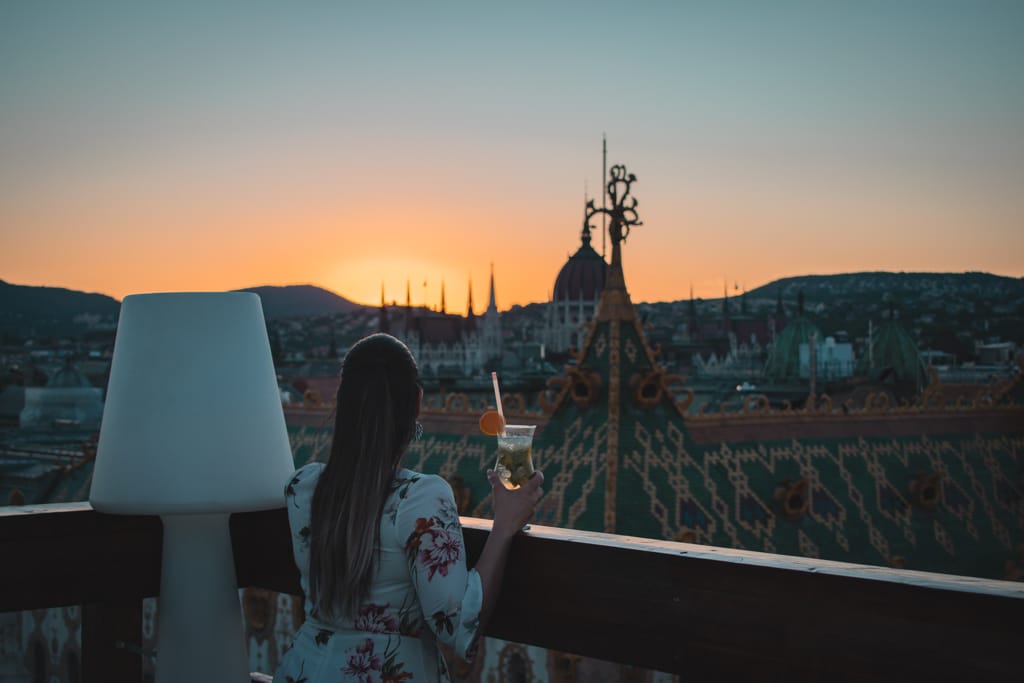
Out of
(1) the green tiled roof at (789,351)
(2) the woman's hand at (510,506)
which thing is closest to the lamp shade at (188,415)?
(2) the woman's hand at (510,506)

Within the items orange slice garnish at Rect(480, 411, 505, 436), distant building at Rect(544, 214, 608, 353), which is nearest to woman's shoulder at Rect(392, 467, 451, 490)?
orange slice garnish at Rect(480, 411, 505, 436)

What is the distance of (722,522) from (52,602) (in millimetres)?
12178

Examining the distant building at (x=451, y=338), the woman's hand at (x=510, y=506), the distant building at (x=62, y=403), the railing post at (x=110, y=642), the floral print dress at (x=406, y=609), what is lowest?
the distant building at (x=62, y=403)

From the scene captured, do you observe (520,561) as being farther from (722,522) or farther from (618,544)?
(722,522)

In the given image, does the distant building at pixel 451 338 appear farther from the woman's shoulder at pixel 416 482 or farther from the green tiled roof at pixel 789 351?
the woman's shoulder at pixel 416 482

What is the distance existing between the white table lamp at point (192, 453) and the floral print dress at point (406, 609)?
32.3 inches

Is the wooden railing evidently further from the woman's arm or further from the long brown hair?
the long brown hair

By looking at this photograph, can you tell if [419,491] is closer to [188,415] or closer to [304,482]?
[304,482]

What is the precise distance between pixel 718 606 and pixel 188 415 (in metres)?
1.95

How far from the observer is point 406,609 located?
290 cm

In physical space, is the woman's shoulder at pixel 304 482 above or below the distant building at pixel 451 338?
below

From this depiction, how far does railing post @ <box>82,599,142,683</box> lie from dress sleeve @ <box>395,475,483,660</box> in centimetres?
169

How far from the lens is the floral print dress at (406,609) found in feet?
9.19

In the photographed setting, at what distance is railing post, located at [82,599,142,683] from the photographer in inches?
157
